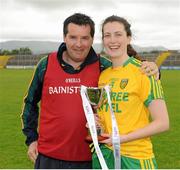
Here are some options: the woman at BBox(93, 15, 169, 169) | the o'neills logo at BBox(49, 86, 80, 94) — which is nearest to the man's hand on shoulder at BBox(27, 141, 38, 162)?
the o'neills logo at BBox(49, 86, 80, 94)

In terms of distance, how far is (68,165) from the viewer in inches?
127

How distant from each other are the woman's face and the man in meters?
0.33

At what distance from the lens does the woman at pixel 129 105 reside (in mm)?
2672

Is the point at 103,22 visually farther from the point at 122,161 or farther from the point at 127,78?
the point at 122,161

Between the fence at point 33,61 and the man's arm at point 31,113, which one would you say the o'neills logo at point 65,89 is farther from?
the fence at point 33,61

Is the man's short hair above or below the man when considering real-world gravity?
above

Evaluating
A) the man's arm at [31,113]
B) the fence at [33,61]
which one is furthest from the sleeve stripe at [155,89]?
the fence at [33,61]

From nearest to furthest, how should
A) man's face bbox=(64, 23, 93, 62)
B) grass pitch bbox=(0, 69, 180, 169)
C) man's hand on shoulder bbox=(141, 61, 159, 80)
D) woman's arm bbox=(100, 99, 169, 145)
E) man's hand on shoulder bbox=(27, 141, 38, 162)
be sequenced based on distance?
woman's arm bbox=(100, 99, 169, 145)
man's hand on shoulder bbox=(141, 61, 159, 80)
man's face bbox=(64, 23, 93, 62)
man's hand on shoulder bbox=(27, 141, 38, 162)
grass pitch bbox=(0, 69, 180, 169)

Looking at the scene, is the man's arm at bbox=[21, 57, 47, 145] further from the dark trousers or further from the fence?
the fence

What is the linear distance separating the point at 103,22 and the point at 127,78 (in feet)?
1.46

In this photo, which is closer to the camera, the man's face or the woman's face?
the woman's face

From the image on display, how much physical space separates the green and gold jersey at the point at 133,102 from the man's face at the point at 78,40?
0.45 m

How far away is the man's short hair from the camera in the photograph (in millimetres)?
3164

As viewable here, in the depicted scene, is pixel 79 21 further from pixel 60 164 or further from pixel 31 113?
pixel 60 164
